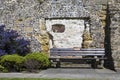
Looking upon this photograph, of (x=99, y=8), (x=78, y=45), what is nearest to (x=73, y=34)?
(x=78, y=45)

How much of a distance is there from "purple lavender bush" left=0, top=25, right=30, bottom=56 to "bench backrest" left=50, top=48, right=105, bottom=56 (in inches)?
54.1

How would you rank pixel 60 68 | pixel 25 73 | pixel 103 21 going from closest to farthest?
pixel 25 73, pixel 60 68, pixel 103 21

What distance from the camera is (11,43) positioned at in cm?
1750

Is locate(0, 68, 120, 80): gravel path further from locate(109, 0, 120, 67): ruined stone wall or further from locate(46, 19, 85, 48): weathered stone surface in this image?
locate(46, 19, 85, 48): weathered stone surface

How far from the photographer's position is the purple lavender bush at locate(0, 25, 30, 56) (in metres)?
17.3

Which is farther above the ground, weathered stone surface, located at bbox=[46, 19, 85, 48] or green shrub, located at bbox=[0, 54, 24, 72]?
weathered stone surface, located at bbox=[46, 19, 85, 48]

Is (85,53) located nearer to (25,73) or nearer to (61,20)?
(61,20)

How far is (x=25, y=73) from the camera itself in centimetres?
1509

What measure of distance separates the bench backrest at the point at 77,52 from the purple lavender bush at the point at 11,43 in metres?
Result: 1.37

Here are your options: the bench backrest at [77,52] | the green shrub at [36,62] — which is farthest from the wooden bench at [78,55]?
the green shrub at [36,62]

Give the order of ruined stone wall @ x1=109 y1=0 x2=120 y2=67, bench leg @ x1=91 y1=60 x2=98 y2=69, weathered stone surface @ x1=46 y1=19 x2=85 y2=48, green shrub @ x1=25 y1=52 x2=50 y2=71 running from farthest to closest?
weathered stone surface @ x1=46 y1=19 x2=85 y2=48 → bench leg @ x1=91 y1=60 x2=98 y2=69 → ruined stone wall @ x1=109 y1=0 x2=120 y2=67 → green shrub @ x1=25 y1=52 x2=50 y2=71

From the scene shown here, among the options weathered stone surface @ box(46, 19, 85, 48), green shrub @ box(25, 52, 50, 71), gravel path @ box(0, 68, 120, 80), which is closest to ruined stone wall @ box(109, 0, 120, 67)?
gravel path @ box(0, 68, 120, 80)

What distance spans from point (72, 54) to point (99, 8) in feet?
8.68

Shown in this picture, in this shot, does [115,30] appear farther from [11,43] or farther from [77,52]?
[11,43]
